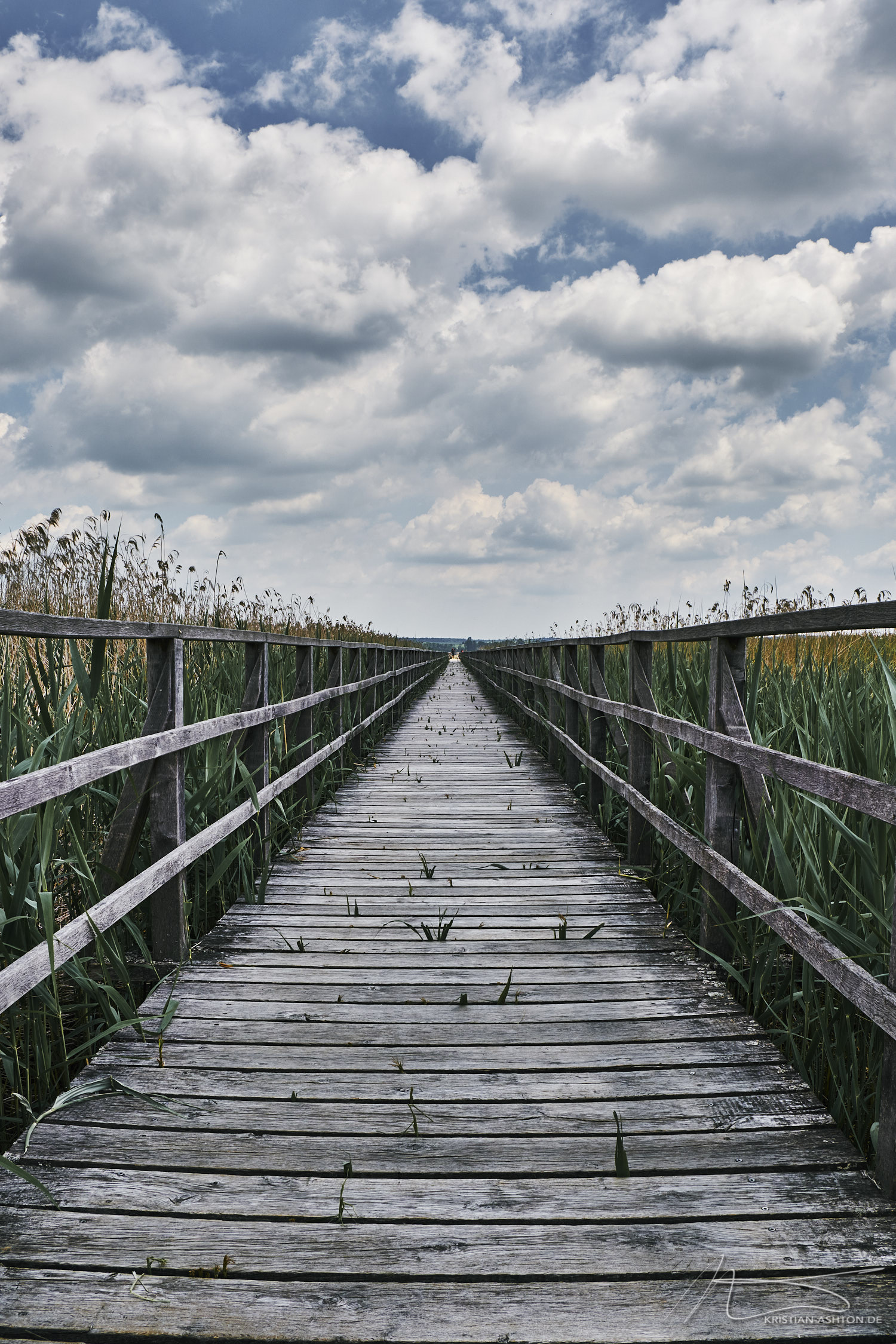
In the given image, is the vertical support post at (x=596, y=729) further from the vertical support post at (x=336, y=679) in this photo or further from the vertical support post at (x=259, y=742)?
the vertical support post at (x=259, y=742)

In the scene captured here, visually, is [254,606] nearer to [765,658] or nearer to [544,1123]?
[765,658]

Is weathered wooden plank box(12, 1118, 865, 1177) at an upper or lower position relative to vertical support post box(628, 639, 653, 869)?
lower

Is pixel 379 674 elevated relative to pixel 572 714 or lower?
elevated

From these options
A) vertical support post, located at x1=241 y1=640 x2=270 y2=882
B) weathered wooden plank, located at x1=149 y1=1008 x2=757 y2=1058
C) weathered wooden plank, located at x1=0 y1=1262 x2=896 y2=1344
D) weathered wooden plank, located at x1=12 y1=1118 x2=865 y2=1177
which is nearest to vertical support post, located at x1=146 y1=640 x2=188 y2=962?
weathered wooden plank, located at x1=149 y1=1008 x2=757 y2=1058

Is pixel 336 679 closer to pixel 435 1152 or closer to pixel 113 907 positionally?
pixel 113 907

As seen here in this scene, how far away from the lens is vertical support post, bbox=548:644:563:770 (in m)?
7.95

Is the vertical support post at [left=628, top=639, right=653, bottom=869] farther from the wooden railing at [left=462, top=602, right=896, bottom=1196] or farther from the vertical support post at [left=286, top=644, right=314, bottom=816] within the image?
the vertical support post at [left=286, top=644, right=314, bottom=816]

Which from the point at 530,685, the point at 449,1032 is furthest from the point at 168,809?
the point at 530,685

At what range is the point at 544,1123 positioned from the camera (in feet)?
6.93

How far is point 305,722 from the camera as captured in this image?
18.1 ft

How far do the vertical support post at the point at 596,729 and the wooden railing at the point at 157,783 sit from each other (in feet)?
6.17

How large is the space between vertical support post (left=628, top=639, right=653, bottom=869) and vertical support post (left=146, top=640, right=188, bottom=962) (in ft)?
7.61

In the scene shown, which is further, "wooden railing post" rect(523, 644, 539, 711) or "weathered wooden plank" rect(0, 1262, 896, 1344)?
"wooden railing post" rect(523, 644, 539, 711)

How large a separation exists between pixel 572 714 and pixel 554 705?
4.49 feet
